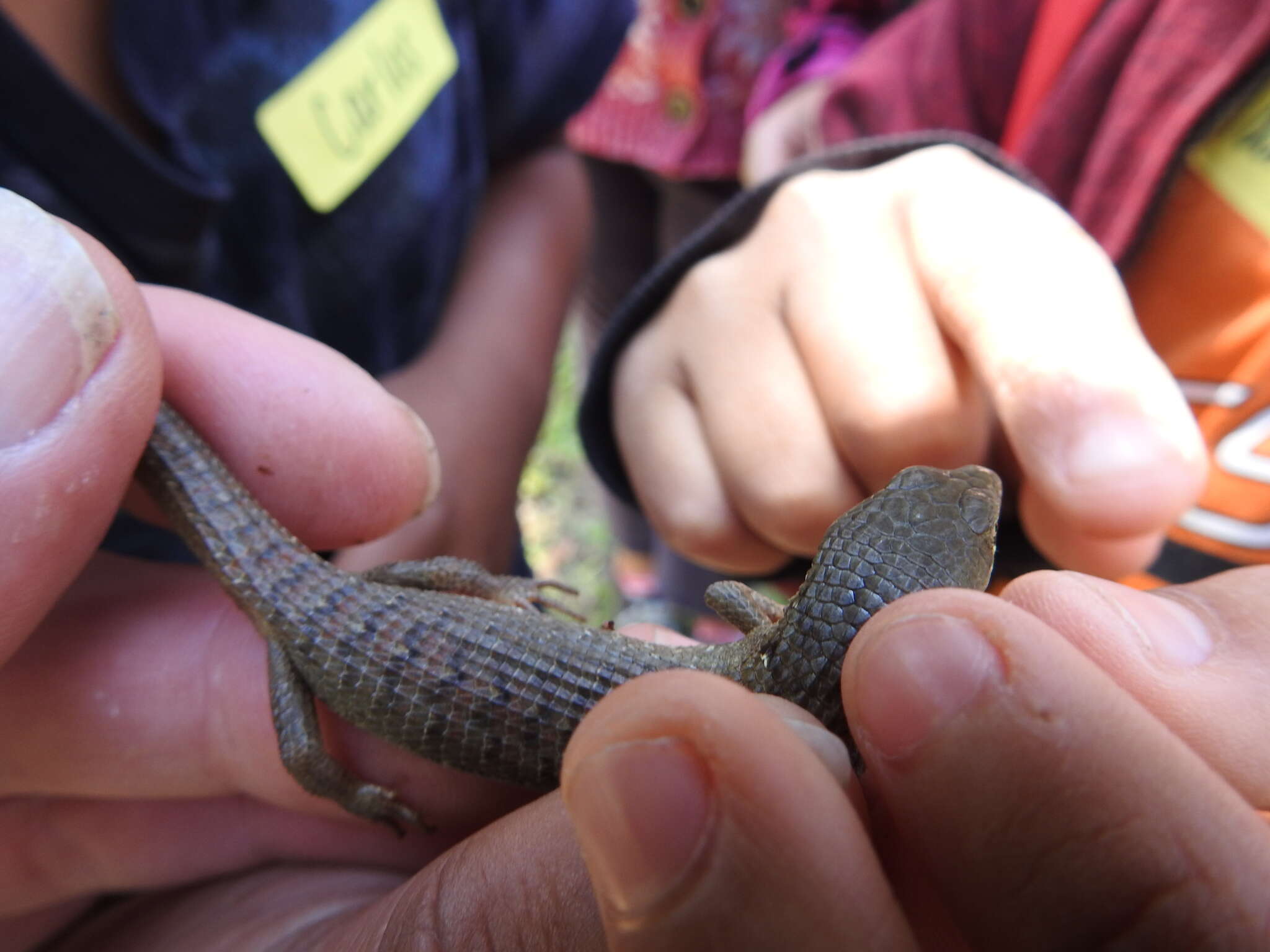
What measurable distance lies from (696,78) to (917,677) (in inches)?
65.6

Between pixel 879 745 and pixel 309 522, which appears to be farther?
pixel 309 522

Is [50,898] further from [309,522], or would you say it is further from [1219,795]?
[1219,795]

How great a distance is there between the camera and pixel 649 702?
1.19 feet

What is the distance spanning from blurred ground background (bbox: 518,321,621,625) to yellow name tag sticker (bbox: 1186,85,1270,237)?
1620 mm

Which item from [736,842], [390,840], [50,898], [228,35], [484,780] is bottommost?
[50,898]

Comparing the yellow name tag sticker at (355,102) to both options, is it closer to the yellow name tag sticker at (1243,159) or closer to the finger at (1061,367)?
the finger at (1061,367)

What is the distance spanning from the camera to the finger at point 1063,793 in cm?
36

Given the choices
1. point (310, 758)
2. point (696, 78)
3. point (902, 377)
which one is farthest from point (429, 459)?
point (696, 78)

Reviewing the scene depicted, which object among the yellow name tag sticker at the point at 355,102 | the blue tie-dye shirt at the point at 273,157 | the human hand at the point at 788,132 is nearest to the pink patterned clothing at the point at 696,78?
the human hand at the point at 788,132

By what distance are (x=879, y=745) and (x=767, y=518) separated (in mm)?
552

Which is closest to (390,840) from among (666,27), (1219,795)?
(1219,795)

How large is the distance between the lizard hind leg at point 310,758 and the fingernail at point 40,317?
36 centimetres

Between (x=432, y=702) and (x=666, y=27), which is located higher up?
(x=666, y=27)

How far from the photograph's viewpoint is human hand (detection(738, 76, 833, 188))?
4.73ft
